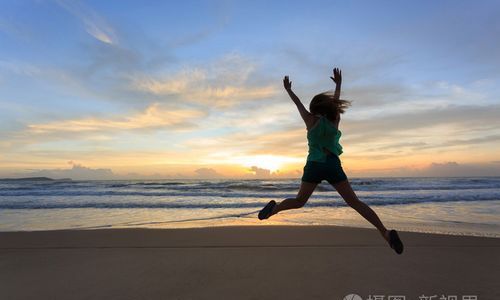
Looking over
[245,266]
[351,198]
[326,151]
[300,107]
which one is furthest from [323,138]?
[245,266]

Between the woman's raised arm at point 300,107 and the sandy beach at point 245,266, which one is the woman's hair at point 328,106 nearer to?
the woman's raised arm at point 300,107

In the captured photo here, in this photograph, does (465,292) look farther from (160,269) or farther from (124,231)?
(124,231)

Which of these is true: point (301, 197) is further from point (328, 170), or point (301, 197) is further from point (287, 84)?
point (287, 84)

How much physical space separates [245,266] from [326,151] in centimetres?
187

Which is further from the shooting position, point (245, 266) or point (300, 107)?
point (245, 266)

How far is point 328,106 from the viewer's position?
13.2 ft

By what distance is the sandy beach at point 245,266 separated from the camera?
3879 millimetres

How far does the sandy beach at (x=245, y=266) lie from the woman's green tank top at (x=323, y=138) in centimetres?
141

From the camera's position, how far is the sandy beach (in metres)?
3.88

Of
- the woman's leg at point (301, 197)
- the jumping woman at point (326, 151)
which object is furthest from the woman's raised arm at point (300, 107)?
the woman's leg at point (301, 197)

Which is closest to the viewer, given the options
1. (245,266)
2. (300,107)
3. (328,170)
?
(328,170)

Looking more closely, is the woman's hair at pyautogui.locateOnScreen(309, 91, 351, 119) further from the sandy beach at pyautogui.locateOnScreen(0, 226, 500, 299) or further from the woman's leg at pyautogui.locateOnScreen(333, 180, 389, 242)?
the sandy beach at pyautogui.locateOnScreen(0, 226, 500, 299)

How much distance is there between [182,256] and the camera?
17.5 ft

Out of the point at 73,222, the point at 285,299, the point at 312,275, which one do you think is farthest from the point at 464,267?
the point at 73,222
